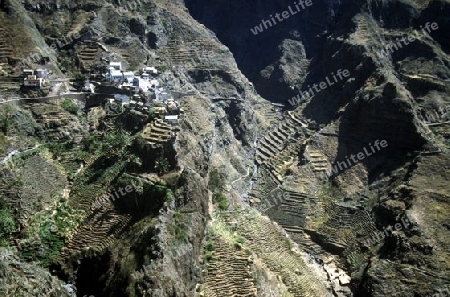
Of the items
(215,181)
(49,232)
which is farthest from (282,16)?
(49,232)

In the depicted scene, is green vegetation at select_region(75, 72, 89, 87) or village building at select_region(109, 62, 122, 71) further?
village building at select_region(109, 62, 122, 71)

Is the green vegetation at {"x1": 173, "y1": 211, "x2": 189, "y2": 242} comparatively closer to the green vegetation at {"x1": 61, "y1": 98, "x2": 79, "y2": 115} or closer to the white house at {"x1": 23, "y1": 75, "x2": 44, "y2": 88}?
the green vegetation at {"x1": 61, "y1": 98, "x2": 79, "y2": 115}

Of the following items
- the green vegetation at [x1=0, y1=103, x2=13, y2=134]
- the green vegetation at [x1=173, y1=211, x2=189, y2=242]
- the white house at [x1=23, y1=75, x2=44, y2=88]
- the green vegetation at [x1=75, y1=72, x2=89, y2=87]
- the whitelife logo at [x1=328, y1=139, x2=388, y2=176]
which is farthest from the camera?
the whitelife logo at [x1=328, y1=139, x2=388, y2=176]

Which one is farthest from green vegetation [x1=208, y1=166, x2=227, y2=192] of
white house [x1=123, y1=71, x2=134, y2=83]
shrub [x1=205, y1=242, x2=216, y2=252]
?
white house [x1=123, y1=71, x2=134, y2=83]

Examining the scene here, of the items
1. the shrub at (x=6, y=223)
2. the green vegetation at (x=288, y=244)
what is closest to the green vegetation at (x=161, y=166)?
the shrub at (x=6, y=223)

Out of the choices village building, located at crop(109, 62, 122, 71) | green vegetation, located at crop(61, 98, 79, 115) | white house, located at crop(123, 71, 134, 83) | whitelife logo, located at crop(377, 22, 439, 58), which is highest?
whitelife logo, located at crop(377, 22, 439, 58)

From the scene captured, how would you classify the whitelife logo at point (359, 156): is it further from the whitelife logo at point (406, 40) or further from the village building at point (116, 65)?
the village building at point (116, 65)

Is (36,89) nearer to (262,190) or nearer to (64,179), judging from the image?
(64,179)
